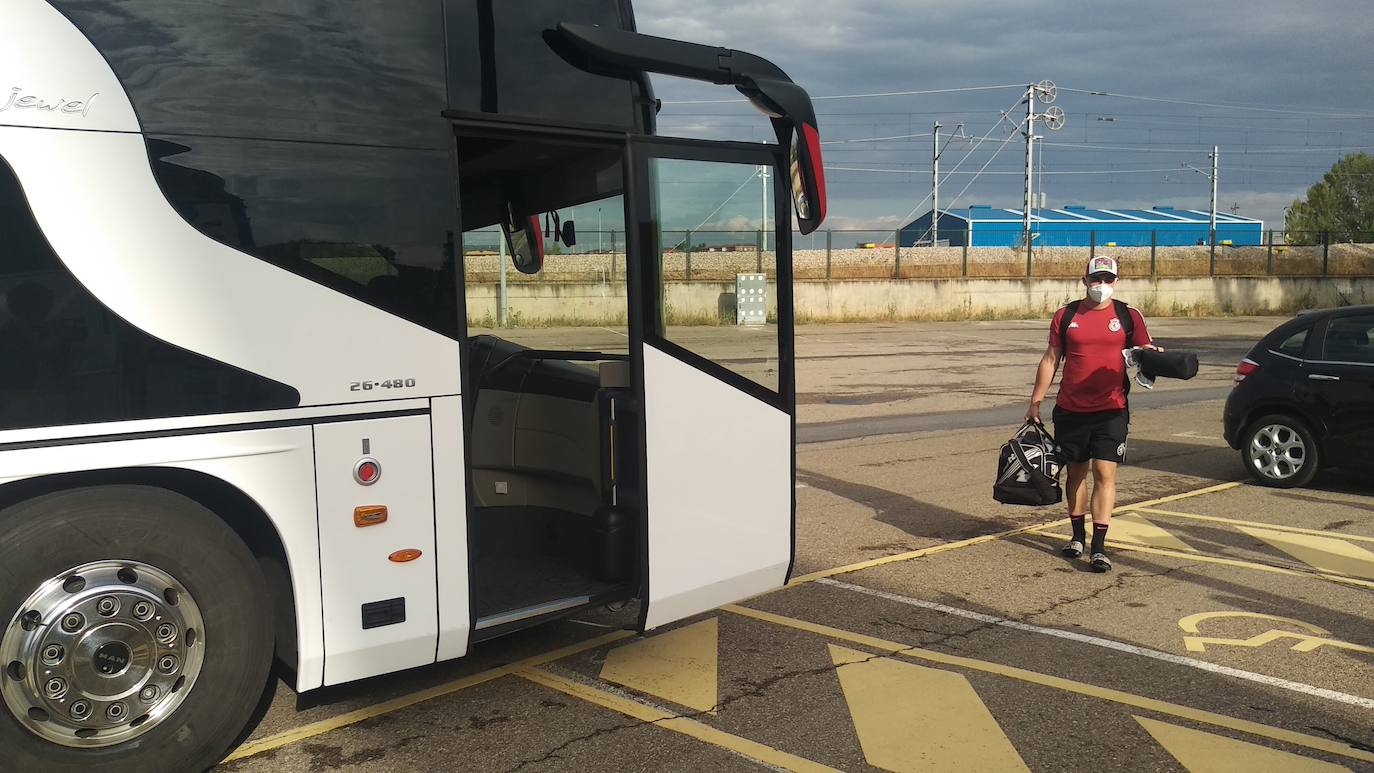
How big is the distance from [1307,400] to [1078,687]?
5694mm

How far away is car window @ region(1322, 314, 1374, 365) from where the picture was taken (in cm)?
888

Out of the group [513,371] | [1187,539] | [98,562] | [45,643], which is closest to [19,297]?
[98,562]

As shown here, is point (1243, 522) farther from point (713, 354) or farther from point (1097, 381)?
point (713, 354)

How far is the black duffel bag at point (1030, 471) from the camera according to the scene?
6.68m

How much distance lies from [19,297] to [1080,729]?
4112 millimetres

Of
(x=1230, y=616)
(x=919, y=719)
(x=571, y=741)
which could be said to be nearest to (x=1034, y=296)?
(x=1230, y=616)

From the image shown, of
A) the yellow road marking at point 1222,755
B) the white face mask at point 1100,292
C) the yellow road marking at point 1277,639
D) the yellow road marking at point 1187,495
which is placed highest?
the white face mask at point 1100,292

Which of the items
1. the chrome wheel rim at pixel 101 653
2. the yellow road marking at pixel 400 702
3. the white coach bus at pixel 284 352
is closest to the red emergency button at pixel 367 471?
the white coach bus at pixel 284 352

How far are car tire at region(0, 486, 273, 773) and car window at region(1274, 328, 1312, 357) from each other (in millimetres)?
8806

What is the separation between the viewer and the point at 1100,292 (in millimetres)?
6719

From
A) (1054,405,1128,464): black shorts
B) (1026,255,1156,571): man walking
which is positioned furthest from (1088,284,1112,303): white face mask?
(1054,405,1128,464): black shorts

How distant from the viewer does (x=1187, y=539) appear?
24.9 feet

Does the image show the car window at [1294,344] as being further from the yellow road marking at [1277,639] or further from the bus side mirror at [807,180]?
the bus side mirror at [807,180]

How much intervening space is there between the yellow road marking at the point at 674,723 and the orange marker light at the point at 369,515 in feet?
4.25
